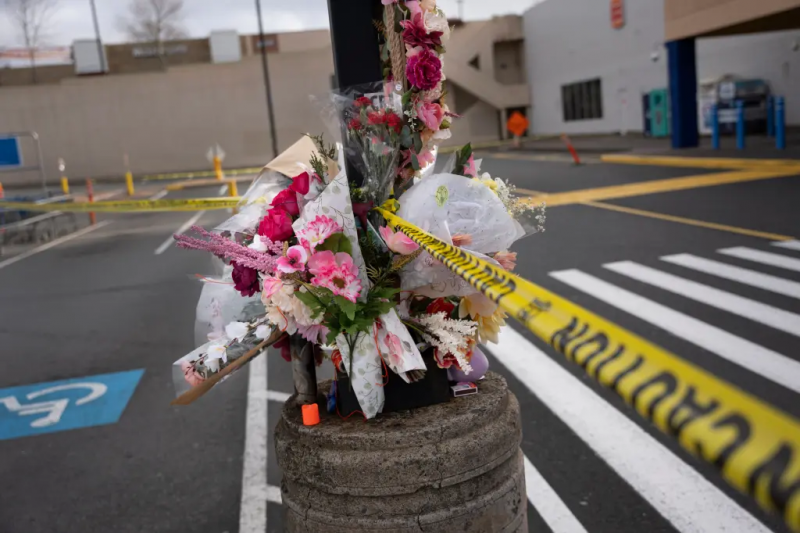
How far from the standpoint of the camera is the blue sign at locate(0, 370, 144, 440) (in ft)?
18.0

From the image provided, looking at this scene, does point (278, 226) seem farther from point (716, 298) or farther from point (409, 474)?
point (716, 298)

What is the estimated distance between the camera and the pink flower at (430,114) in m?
2.84

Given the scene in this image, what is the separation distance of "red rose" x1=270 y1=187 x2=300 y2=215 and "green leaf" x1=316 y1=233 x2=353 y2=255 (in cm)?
29

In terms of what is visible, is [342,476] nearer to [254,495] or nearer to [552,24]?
[254,495]

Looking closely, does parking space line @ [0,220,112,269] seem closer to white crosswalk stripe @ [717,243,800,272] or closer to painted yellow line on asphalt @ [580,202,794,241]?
painted yellow line on asphalt @ [580,202,794,241]

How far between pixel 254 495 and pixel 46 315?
614cm

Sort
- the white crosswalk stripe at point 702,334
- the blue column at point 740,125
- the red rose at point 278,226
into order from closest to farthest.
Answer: the red rose at point 278,226, the white crosswalk stripe at point 702,334, the blue column at point 740,125

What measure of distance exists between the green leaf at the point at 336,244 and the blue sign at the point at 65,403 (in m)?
3.58

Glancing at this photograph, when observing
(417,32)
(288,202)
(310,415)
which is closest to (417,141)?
(417,32)

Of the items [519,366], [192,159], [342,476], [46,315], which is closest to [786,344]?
[519,366]

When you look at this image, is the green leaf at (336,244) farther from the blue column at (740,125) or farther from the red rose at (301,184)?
the blue column at (740,125)

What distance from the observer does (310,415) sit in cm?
266

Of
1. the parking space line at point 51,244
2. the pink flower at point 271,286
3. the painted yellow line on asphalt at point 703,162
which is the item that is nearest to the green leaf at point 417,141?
the pink flower at point 271,286

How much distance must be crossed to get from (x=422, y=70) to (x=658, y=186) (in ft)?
46.0
